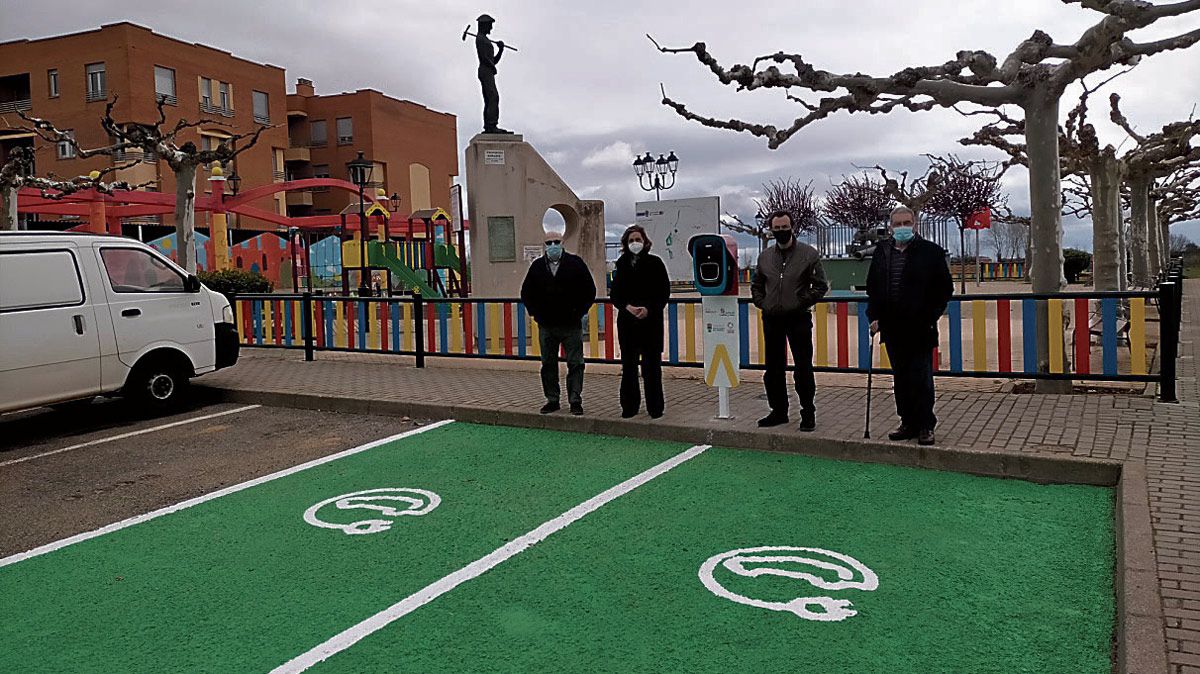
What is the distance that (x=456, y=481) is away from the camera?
6.79 meters

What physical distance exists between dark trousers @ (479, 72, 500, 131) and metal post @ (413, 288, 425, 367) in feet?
16.9

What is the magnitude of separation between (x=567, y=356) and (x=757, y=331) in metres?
2.73

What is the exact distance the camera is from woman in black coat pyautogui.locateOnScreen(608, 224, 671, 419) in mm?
8266

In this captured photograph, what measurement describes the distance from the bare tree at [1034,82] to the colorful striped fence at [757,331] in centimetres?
34

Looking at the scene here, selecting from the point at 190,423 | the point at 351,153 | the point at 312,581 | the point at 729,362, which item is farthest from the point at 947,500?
the point at 351,153

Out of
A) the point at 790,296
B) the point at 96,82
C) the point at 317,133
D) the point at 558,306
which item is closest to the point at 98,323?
the point at 558,306

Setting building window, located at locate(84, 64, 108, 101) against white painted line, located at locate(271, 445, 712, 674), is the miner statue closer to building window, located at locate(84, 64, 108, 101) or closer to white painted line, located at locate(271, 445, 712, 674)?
white painted line, located at locate(271, 445, 712, 674)

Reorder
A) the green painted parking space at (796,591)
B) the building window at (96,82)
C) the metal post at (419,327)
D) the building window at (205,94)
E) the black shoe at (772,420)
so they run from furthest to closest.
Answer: the building window at (205,94), the building window at (96,82), the metal post at (419,327), the black shoe at (772,420), the green painted parking space at (796,591)

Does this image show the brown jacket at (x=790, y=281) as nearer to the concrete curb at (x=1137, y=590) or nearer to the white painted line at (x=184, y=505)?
the concrete curb at (x=1137, y=590)

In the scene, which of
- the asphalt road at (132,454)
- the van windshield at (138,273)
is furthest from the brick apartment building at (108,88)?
the asphalt road at (132,454)

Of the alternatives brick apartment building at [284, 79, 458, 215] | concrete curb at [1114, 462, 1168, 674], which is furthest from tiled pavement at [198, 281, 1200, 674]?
brick apartment building at [284, 79, 458, 215]

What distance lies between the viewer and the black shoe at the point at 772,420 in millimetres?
7855

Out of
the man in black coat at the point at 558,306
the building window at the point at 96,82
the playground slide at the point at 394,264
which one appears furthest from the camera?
the building window at the point at 96,82

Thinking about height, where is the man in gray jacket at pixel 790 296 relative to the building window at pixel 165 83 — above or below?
below
